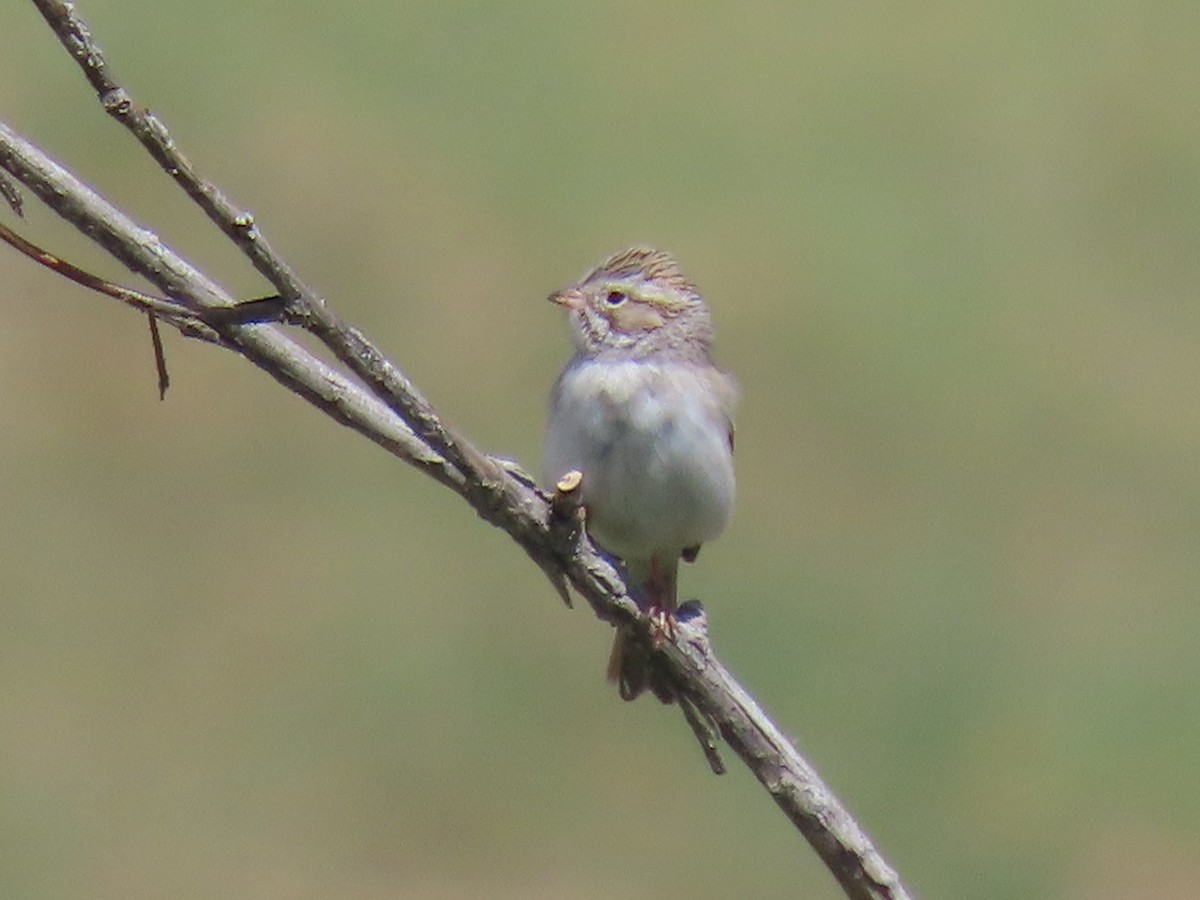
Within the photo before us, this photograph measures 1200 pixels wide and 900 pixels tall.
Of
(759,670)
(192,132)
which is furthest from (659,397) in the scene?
(192,132)

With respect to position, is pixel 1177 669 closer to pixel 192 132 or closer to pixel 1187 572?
pixel 1187 572

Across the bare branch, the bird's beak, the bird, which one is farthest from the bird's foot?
the bird's beak

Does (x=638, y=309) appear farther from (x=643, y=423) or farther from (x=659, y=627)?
(x=659, y=627)

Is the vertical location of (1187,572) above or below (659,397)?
above

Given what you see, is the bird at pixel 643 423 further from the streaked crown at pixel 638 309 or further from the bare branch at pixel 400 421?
the bare branch at pixel 400 421

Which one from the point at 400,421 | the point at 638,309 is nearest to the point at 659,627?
the point at 400,421

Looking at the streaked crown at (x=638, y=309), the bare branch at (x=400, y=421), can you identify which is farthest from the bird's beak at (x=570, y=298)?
the bare branch at (x=400, y=421)
